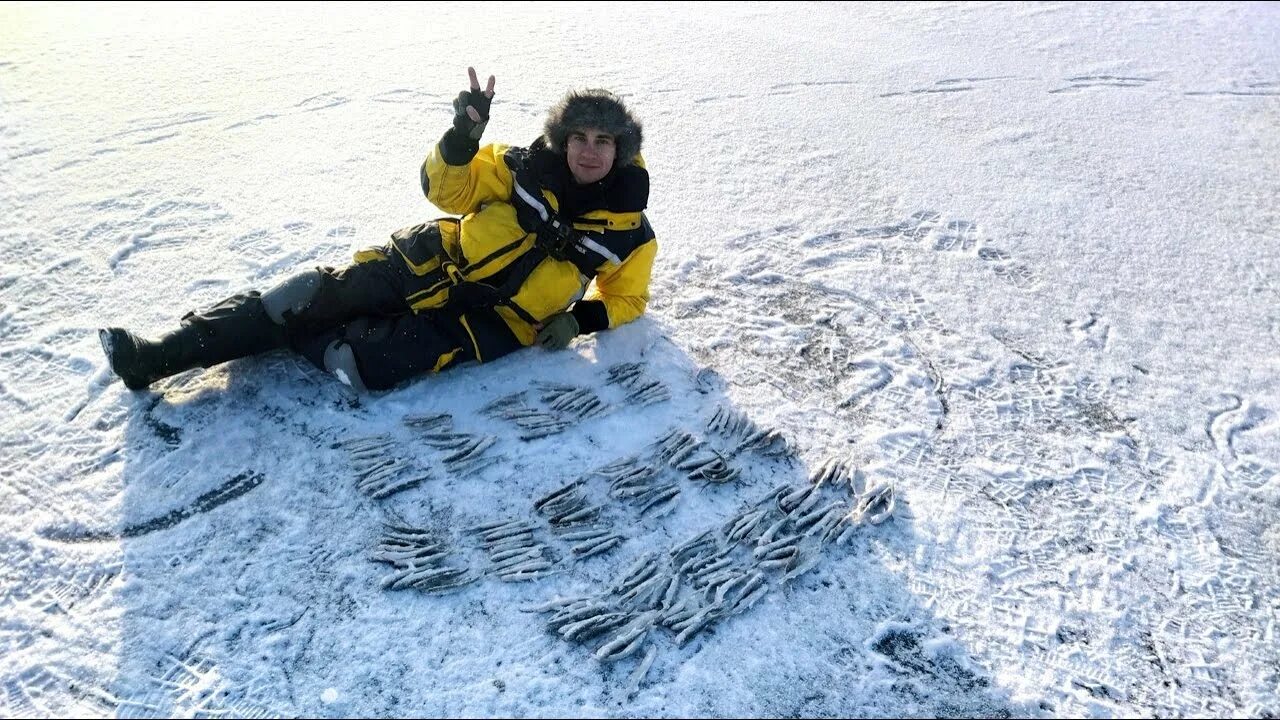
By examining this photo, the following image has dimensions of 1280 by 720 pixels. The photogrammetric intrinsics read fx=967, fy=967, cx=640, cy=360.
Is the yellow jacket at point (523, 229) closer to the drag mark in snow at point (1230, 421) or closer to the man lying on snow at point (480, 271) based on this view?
the man lying on snow at point (480, 271)

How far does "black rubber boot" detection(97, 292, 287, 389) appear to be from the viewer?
13.0 feet

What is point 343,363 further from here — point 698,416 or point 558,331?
point 698,416

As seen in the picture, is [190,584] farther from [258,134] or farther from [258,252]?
[258,134]

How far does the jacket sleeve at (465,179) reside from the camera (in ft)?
13.9

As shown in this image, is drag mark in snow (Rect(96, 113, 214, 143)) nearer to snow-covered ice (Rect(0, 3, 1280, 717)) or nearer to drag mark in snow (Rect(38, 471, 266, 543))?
snow-covered ice (Rect(0, 3, 1280, 717))

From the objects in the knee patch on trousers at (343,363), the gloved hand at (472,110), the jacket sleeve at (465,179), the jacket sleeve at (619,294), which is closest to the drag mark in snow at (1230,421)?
the jacket sleeve at (619,294)

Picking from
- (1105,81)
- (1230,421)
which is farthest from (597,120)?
(1105,81)

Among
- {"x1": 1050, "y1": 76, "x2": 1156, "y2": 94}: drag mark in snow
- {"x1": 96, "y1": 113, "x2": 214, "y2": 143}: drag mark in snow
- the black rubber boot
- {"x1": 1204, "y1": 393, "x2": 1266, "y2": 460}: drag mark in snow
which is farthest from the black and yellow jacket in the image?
{"x1": 1050, "y1": 76, "x2": 1156, "y2": 94}: drag mark in snow

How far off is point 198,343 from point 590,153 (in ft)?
6.13

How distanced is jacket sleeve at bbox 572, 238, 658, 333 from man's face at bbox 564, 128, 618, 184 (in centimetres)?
42

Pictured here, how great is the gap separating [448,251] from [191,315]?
3.70 feet

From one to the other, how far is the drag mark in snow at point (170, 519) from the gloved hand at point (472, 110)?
5.41 ft

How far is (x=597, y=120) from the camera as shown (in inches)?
166

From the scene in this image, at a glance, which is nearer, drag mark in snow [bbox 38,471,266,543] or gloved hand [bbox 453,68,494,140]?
drag mark in snow [bbox 38,471,266,543]
